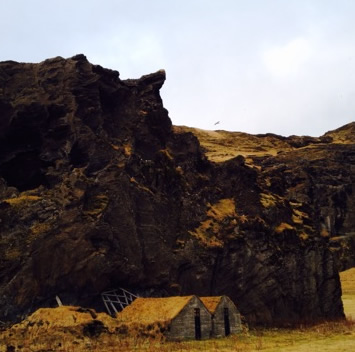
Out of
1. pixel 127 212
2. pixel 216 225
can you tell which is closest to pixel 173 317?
pixel 127 212

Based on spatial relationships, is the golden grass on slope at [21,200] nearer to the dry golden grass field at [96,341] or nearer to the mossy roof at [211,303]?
the dry golden grass field at [96,341]

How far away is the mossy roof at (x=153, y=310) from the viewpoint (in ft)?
140

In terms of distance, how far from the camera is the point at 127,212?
5019 centimetres

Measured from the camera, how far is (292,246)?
6369 cm

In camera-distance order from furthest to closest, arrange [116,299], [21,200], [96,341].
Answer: [116,299]
[21,200]
[96,341]

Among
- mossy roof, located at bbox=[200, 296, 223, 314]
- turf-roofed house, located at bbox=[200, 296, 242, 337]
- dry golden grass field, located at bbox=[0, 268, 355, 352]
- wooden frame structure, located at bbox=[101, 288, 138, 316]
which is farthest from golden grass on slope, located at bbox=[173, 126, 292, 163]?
dry golden grass field, located at bbox=[0, 268, 355, 352]

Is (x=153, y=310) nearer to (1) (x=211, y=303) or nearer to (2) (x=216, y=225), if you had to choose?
(1) (x=211, y=303)

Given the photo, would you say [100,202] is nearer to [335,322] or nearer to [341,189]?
[335,322]

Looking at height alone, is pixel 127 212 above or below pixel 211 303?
above

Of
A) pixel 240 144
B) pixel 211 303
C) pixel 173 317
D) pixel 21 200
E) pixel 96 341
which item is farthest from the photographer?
pixel 240 144

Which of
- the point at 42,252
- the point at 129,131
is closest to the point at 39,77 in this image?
the point at 129,131

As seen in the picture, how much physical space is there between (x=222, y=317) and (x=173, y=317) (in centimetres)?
591

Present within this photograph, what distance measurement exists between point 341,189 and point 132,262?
9413 centimetres

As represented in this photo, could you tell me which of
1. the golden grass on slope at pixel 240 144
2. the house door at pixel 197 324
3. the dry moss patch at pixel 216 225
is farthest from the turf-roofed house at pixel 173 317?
the golden grass on slope at pixel 240 144
